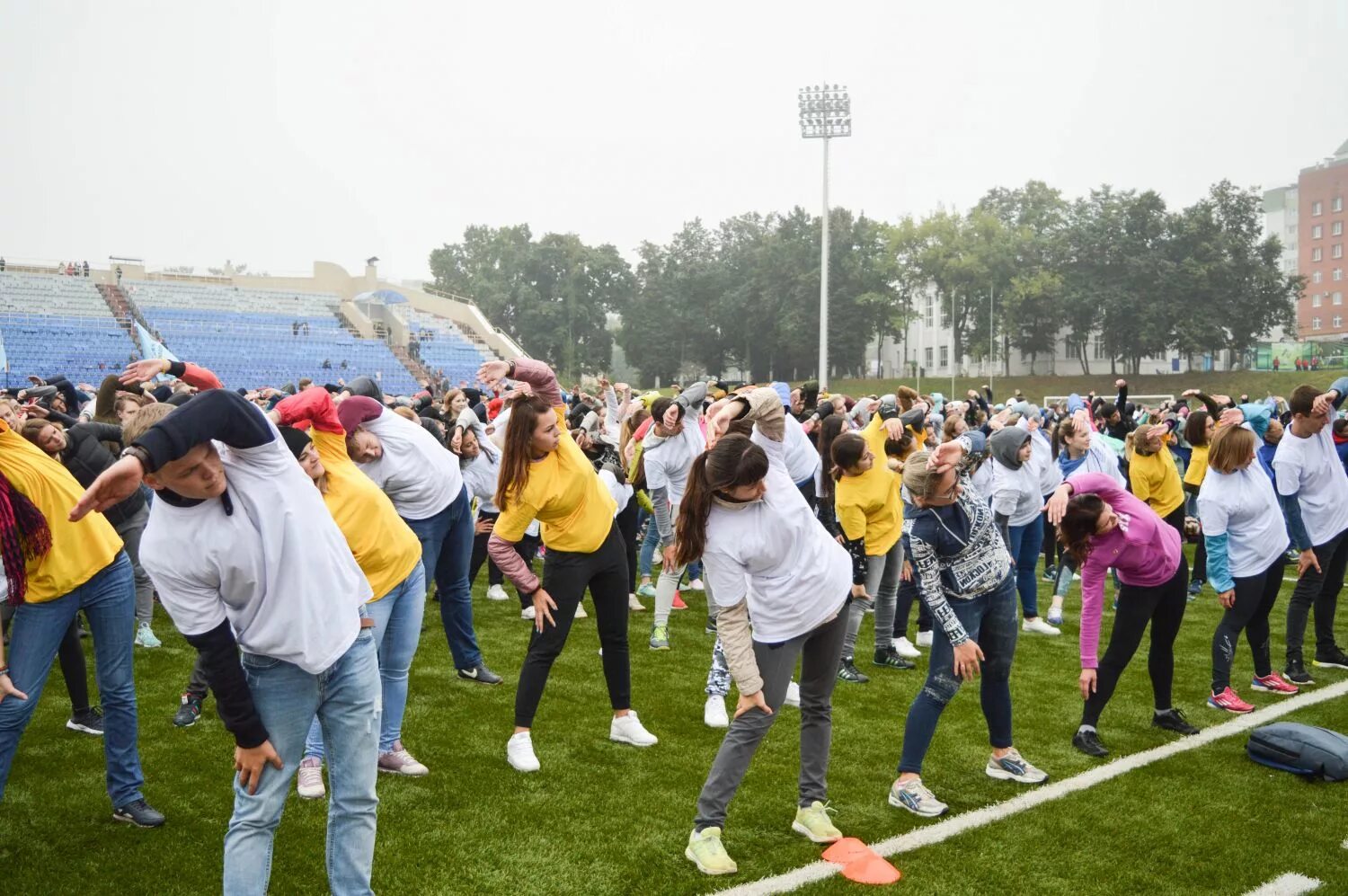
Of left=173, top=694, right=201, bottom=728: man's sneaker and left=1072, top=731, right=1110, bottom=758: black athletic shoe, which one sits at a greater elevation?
left=173, top=694, right=201, bottom=728: man's sneaker

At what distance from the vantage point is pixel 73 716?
5719 millimetres

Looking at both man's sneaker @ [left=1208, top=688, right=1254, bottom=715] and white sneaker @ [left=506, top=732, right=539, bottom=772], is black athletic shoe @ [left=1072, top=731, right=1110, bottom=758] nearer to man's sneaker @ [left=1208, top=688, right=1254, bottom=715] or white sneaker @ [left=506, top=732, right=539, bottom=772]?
man's sneaker @ [left=1208, top=688, right=1254, bottom=715]

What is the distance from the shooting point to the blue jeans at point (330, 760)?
9.36ft

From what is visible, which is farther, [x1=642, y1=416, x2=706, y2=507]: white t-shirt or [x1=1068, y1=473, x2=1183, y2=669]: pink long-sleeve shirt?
[x1=642, y1=416, x2=706, y2=507]: white t-shirt

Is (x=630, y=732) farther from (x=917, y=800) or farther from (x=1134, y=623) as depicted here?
(x=1134, y=623)

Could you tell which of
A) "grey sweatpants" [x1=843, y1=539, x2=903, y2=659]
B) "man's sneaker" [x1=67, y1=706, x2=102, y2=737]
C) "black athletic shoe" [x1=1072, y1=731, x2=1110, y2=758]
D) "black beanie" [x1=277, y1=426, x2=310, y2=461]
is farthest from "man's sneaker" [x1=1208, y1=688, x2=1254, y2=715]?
"man's sneaker" [x1=67, y1=706, x2=102, y2=737]

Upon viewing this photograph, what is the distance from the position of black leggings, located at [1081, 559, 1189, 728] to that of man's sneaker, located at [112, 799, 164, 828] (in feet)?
16.2

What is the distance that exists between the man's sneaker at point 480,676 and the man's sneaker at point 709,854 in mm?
3044

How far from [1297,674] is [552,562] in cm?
558

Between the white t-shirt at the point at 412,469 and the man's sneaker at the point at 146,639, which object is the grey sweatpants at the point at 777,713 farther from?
the man's sneaker at the point at 146,639

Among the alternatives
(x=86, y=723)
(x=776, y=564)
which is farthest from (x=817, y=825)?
(x=86, y=723)

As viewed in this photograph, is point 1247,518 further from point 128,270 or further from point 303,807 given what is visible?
point 128,270

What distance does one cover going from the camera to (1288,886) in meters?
4.01

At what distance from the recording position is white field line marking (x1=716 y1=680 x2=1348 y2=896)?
13.1 ft
